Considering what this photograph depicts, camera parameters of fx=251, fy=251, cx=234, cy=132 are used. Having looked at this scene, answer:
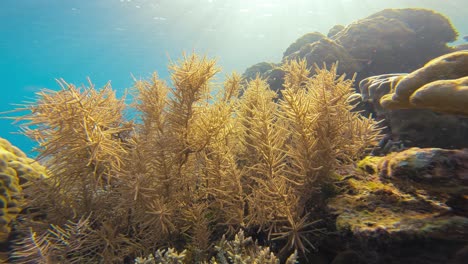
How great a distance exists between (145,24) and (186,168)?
41.5 metres

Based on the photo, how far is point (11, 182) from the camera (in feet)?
12.9

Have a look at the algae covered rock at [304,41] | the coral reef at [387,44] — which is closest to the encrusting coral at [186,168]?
the coral reef at [387,44]

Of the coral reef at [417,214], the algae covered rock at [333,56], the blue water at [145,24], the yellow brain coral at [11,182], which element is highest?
the blue water at [145,24]

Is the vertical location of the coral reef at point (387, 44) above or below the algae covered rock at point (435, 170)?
Result: above

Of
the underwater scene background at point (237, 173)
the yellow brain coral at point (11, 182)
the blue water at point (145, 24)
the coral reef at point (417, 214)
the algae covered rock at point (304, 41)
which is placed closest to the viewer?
the coral reef at point (417, 214)

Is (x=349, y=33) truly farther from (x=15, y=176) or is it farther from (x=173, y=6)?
(x=173, y=6)

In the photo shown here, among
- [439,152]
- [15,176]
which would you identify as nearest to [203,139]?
[439,152]

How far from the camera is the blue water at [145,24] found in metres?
30.4

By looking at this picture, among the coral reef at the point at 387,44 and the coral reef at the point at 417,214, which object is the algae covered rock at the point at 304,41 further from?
the coral reef at the point at 417,214

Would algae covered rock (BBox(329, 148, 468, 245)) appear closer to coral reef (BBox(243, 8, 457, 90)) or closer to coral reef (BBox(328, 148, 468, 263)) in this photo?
coral reef (BBox(328, 148, 468, 263))

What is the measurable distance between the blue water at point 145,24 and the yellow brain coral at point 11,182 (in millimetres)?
16230

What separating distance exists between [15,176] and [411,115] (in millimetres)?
6511

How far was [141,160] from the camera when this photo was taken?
2.82 metres

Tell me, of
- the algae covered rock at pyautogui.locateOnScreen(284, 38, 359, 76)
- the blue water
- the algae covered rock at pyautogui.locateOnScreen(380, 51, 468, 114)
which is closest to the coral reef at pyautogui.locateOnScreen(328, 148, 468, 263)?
the algae covered rock at pyautogui.locateOnScreen(380, 51, 468, 114)
